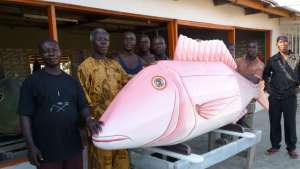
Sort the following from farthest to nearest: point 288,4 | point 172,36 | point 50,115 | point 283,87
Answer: point 288,4 → point 172,36 → point 283,87 → point 50,115

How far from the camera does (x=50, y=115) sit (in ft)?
6.73

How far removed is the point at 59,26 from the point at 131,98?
5.13m

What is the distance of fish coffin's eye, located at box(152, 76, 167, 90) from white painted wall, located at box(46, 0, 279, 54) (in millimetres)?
1638

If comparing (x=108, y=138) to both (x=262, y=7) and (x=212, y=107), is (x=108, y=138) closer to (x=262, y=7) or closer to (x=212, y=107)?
(x=212, y=107)

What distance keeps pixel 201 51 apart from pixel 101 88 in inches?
42.2

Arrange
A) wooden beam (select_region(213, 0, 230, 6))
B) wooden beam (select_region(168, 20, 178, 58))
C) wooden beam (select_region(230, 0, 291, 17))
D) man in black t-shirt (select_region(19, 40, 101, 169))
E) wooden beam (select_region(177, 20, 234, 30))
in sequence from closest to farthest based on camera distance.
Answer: man in black t-shirt (select_region(19, 40, 101, 169))
wooden beam (select_region(168, 20, 178, 58))
wooden beam (select_region(177, 20, 234, 30))
wooden beam (select_region(213, 0, 230, 6))
wooden beam (select_region(230, 0, 291, 17))

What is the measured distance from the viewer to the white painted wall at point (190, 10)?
13.2ft

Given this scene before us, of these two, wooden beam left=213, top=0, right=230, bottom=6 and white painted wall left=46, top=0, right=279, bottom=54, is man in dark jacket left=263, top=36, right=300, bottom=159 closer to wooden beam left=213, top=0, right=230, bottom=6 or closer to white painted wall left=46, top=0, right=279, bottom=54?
white painted wall left=46, top=0, right=279, bottom=54

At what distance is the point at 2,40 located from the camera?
6.80m

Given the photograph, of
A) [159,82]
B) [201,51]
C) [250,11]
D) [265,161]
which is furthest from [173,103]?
[250,11]

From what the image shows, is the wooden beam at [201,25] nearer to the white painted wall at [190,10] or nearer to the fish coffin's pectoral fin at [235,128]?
the white painted wall at [190,10]

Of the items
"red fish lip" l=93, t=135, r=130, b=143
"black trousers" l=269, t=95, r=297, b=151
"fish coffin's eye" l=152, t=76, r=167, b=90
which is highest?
"fish coffin's eye" l=152, t=76, r=167, b=90

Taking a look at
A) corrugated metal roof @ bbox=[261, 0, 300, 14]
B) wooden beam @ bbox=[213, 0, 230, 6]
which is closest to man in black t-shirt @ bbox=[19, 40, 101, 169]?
wooden beam @ bbox=[213, 0, 230, 6]

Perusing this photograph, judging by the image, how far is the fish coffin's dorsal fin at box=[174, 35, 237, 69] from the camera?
9.16 feet
